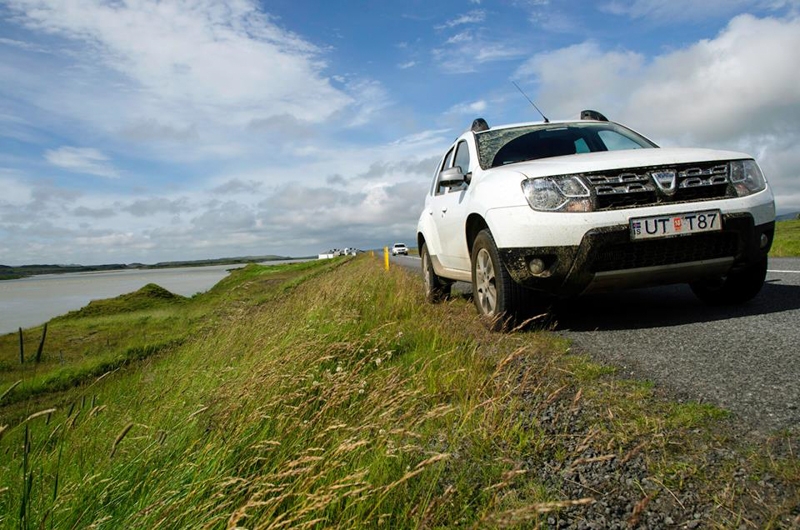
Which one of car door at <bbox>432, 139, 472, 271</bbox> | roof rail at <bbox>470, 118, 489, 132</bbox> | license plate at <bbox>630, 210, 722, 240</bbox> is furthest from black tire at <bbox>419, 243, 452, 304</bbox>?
license plate at <bbox>630, 210, 722, 240</bbox>

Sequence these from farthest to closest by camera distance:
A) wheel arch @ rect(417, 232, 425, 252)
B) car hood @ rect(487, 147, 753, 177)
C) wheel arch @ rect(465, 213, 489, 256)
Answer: wheel arch @ rect(417, 232, 425, 252) < wheel arch @ rect(465, 213, 489, 256) < car hood @ rect(487, 147, 753, 177)

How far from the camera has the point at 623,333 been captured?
12.5 feet

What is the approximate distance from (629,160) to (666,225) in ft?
1.76

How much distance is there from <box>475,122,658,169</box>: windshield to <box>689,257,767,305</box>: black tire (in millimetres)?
1456

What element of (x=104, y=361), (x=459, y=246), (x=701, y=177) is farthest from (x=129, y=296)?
(x=701, y=177)

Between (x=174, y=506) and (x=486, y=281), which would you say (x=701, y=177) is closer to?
(x=486, y=281)

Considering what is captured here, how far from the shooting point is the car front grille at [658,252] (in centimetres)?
359

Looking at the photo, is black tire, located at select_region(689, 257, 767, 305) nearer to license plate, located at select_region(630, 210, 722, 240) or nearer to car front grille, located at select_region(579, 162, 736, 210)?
license plate, located at select_region(630, 210, 722, 240)

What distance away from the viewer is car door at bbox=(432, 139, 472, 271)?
511cm

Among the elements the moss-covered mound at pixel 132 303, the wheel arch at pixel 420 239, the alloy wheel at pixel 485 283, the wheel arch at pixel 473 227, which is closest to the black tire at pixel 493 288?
the alloy wheel at pixel 485 283

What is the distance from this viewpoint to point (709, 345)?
317 cm

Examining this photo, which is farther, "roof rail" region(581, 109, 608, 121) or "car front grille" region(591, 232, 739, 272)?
"roof rail" region(581, 109, 608, 121)

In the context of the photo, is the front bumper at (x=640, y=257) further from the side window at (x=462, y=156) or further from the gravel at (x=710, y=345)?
the side window at (x=462, y=156)

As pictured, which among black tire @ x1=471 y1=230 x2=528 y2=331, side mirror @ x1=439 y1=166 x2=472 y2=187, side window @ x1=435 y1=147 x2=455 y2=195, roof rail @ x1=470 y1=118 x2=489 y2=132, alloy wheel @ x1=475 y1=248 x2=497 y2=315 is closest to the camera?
black tire @ x1=471 y1=230 x2=528 y2=331
